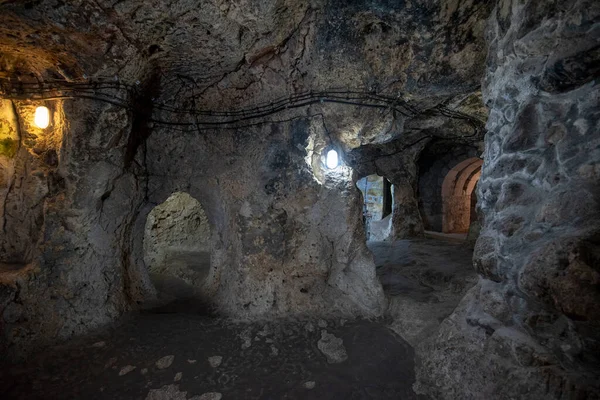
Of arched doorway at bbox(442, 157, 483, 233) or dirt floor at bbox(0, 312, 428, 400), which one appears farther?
arched doorway at bbox(442, 157, 483, 233)

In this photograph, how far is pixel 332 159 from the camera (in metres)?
4.64

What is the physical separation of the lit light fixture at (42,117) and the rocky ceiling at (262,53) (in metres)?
0.25

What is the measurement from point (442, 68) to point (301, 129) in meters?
2.10

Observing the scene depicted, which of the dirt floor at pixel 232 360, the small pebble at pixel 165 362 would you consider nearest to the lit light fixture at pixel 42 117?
the dirt floor at pixel 232 360

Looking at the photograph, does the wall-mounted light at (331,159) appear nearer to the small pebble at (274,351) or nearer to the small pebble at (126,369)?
the small pebble at (274,351)

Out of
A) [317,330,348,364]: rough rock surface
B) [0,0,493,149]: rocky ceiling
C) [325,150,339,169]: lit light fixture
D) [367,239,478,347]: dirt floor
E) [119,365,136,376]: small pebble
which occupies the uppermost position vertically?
[0,0,493,149]: rocky ceiling

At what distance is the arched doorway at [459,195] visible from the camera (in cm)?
1119

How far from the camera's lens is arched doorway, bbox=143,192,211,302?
6.20 m

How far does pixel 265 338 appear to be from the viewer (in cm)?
395

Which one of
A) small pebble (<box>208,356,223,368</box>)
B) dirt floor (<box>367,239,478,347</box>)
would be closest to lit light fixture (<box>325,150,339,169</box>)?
dirt floor (<box>367,239,478,347</box>)

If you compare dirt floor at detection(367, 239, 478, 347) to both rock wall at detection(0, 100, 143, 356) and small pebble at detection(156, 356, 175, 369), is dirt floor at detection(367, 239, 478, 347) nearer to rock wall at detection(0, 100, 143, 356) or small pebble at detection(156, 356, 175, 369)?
small pebble at detection(156, 356, 175, 369)

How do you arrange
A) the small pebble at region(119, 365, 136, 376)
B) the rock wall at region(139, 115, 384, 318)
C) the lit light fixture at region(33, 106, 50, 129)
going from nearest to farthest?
1. the small pebble at region(119, 365, 136, 376)
2. the lit light fixture at region(33, 106, 50, 129)
3. the rock wall at region(139, 115, 384, 318)

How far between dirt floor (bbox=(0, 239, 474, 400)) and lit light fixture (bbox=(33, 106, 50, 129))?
289cm

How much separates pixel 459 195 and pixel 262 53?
1045cm
